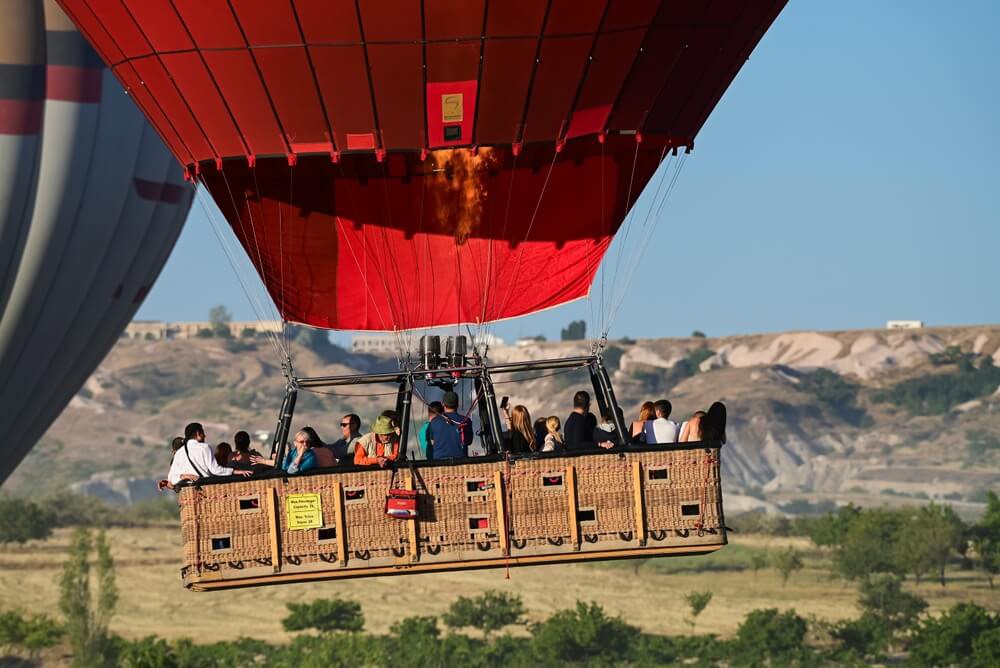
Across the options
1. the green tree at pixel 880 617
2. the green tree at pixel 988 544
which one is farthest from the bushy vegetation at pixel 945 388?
the green tree at pixel 880 617

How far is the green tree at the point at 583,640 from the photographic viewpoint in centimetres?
6119

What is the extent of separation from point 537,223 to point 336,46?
3.01 m

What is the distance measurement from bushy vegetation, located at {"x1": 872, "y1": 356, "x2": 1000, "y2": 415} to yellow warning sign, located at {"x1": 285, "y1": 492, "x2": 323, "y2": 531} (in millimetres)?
151926

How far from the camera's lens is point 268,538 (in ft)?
49.0

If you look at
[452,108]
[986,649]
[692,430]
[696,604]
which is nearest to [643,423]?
[692,430]

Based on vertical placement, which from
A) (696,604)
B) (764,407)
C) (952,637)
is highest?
(764,407)

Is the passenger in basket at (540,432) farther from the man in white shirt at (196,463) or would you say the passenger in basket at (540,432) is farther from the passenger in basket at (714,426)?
the man in white shirt at (196,463)

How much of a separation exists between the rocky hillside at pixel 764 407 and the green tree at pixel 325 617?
8055 cm

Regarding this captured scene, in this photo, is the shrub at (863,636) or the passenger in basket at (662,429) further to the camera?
the shrub at (863,636)

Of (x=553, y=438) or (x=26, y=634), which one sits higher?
(x=553, y=438)

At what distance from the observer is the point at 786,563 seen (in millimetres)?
74812

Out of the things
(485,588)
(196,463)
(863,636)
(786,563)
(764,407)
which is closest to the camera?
(196,463)

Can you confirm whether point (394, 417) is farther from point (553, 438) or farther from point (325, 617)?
point (325, 617)

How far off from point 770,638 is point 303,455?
47498 millimetres
